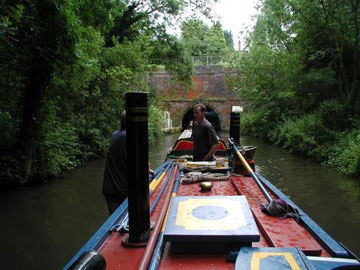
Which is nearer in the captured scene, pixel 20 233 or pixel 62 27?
pixel 20 233

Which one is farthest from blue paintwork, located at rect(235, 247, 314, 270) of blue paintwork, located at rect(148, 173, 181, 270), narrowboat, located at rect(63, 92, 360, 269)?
blue paintwork, located at rect(148, 173, 181, 270)

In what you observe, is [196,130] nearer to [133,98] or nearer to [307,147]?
[133,98]

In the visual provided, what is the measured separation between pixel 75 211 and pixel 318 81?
10315mm

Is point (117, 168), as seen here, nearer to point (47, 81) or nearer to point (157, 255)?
point (157, 255)

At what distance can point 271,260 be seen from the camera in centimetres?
146

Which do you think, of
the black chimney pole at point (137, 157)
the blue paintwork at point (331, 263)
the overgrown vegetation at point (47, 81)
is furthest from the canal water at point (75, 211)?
the blue paintwork at point (331, 263)

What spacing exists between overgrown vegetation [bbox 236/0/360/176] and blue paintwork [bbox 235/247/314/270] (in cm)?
732

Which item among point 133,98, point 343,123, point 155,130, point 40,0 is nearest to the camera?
point 133,98

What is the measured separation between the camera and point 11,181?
6.42 m

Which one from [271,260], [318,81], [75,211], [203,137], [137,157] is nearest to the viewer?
[271,260]

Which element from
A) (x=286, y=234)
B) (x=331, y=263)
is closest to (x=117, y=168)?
(x=286, y=234)

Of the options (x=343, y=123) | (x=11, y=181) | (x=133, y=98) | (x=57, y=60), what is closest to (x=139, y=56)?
(x=57, y=60)

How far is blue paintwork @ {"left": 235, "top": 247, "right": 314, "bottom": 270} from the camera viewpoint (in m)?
1.40

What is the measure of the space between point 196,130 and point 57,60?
3229mm
